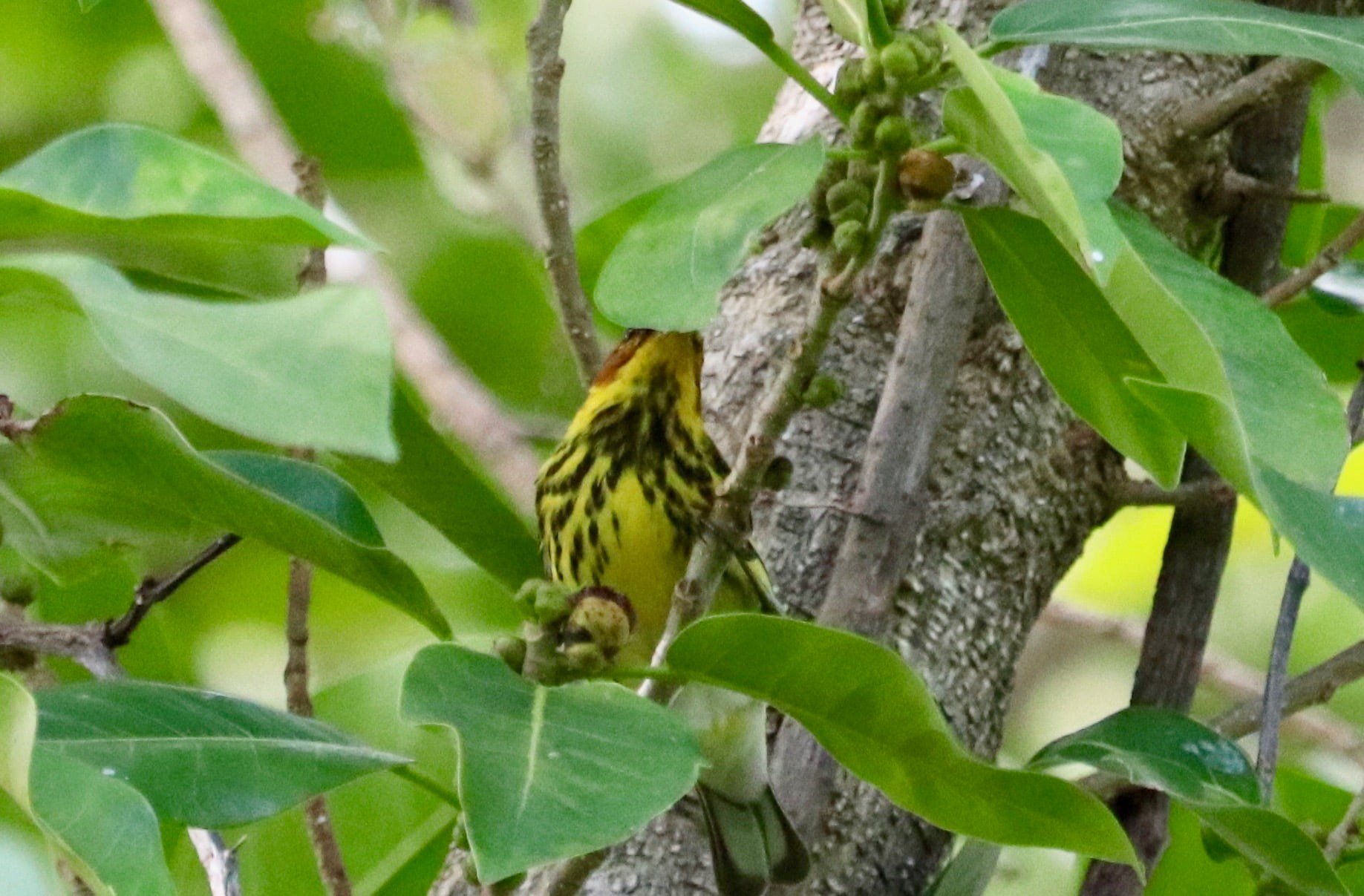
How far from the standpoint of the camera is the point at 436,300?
97.9 inches

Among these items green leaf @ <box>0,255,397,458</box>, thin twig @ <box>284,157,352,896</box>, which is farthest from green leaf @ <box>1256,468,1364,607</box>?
thin twig @ <box>284,157,352,896</box>

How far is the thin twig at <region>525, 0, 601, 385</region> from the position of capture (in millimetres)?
1280

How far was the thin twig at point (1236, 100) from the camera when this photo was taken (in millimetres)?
1673

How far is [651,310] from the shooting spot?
0.95 meters

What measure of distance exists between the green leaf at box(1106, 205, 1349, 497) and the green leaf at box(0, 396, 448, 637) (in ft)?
1.79

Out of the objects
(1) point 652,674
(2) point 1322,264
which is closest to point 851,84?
(1) point 652,674

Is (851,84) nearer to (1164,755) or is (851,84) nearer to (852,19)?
(852,19)

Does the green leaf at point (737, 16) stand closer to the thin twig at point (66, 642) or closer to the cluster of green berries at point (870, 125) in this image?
the cluster of green berries at point (870, 125)

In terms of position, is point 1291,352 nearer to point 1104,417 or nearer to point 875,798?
point 1104,417

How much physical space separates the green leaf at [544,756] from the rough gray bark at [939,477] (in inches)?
21.7

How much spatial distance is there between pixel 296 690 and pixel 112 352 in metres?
0.88

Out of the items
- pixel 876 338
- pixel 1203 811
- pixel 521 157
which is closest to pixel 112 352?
pixel 1203 811

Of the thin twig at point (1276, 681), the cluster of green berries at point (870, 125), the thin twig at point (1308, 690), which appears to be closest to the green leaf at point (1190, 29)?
the cluster of green berries at point (870, 125)

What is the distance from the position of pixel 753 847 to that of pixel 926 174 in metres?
0.67
